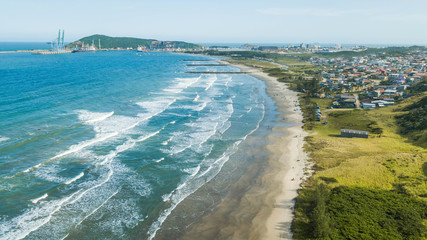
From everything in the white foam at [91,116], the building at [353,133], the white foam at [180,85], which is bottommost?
the building at [353,133]

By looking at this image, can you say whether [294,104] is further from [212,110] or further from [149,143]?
[149,143]

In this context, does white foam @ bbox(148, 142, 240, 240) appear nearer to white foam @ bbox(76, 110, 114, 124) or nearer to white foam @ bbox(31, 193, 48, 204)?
white foam @ bbox(31, 193, 48, 204)

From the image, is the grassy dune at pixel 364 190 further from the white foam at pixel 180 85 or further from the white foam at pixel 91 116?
the white foam at pixel 180 85

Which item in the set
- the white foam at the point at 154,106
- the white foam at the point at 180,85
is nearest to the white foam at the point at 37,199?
the white foam at the point at 154,106

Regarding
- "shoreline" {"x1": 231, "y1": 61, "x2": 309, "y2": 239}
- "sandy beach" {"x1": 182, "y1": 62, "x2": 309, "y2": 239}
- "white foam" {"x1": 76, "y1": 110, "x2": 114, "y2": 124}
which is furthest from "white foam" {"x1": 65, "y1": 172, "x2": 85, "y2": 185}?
"shoreline" {"x1": 231, "y1": 61, "x2": 309, "y2": 239}

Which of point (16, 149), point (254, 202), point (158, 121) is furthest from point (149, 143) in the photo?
point (254, 202)

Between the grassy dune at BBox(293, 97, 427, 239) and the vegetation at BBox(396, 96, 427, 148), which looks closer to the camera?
the grassy dune at BBox(293, 97, 427, 239)
